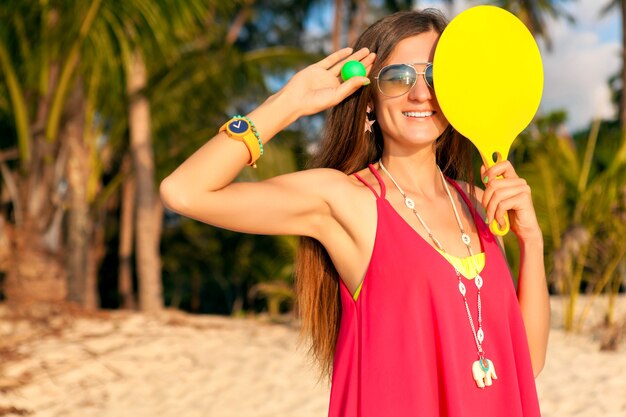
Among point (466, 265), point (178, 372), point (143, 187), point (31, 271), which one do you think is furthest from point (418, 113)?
point (143, 187)

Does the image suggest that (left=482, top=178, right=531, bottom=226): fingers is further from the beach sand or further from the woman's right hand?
the beach sand

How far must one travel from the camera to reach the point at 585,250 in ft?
24.2

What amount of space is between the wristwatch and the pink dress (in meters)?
0.31

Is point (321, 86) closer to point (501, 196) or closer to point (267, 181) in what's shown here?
point (267, 181)

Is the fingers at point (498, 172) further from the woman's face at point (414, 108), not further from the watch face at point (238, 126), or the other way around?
the watch face at point (238, 126)

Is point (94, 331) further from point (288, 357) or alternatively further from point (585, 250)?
point (585, 250)

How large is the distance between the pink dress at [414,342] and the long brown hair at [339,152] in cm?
16

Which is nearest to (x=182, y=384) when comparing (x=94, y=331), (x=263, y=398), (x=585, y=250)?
(x=263, y=398)

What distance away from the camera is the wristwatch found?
5.03ft

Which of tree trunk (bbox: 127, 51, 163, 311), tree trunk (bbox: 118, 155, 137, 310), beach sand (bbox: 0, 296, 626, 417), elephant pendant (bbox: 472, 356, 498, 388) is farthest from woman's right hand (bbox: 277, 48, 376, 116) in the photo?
tree trunk (bbox: 118, 155, 137, 310)

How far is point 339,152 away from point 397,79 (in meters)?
0.29

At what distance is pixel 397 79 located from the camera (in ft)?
5.32

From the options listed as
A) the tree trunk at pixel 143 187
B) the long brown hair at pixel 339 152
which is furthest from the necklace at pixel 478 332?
the tree trunk at pixel 143 187

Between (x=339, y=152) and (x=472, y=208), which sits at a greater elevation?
(x=339, y=152)
